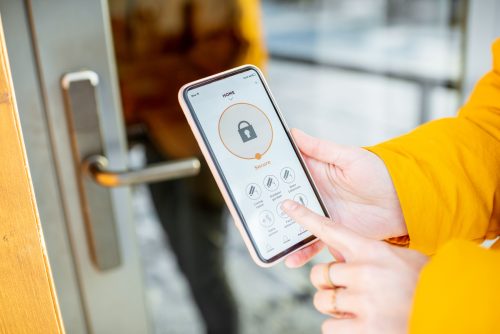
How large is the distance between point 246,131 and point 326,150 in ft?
0.31

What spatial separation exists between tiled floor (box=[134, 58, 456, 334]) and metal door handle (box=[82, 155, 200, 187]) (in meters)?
0.24

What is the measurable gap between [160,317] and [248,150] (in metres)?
0.54

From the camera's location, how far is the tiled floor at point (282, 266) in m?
0.92

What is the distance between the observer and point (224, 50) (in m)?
0.87

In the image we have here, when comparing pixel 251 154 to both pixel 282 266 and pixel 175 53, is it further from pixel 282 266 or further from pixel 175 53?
pixel 282 266

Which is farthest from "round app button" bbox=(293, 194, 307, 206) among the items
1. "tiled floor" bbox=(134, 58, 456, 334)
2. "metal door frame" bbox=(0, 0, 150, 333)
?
"tiled floor" bbox=(134, 58, 456, 334)

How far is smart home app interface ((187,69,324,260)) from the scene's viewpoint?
458mm

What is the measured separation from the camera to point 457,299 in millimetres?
332

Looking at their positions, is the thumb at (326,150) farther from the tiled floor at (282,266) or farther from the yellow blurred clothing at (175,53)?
the tiled floor at (282,266)

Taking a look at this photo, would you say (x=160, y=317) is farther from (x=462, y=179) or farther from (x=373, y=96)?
(x=373, y=96)

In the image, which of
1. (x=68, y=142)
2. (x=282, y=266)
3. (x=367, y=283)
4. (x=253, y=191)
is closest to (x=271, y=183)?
(x=253, y=191)

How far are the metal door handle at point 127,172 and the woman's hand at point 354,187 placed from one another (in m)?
0.20

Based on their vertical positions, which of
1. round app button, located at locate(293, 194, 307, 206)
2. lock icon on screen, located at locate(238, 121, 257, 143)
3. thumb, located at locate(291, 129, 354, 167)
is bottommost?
round app button, located at locate(293, 194, 307, 206)

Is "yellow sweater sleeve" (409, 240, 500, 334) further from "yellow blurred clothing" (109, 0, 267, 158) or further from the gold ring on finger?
"yellow blurred clothing" (109, 0, 267, 158)
